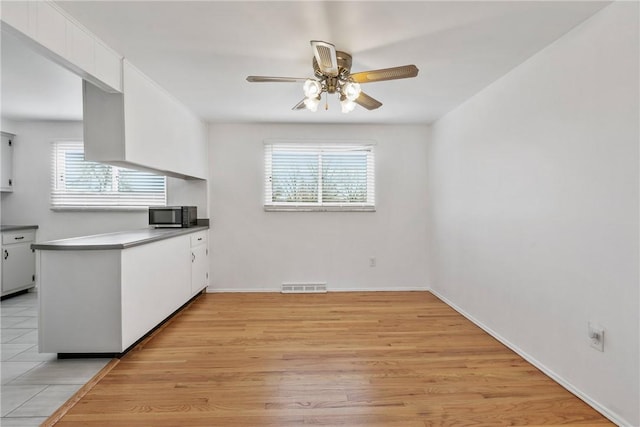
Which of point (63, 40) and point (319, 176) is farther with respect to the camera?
point (319, 176)

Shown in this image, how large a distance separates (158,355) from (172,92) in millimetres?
2429

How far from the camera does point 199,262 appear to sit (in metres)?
3.94

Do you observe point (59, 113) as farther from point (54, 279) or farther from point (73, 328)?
point (73, 328)

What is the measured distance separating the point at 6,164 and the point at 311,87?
447 cm

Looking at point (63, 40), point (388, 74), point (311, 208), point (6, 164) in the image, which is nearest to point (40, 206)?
point (6, 164)

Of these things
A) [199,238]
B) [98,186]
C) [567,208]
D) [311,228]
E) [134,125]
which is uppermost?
[134,125]

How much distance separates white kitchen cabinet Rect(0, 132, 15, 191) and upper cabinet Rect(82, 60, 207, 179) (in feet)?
8.58

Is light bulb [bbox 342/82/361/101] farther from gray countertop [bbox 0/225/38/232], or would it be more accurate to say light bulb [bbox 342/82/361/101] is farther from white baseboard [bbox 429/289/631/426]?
gray countertop [bbox 0/225/38/232]

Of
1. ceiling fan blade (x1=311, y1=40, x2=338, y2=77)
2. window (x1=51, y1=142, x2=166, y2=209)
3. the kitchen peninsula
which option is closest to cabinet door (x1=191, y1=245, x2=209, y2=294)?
window (x1=51, y1=142, x2=166, y2=209)

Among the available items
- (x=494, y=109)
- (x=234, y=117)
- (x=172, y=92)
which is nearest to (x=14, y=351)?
(x=172, y=92)

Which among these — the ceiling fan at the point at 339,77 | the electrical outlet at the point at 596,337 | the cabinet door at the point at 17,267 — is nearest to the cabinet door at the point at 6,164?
the cabinet door at the point at 17,267

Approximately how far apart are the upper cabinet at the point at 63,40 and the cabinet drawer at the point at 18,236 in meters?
2.91

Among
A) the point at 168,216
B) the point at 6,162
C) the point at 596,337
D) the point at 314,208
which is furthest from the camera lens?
the point at 314,208

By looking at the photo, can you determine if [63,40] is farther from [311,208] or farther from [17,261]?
[17,261]
